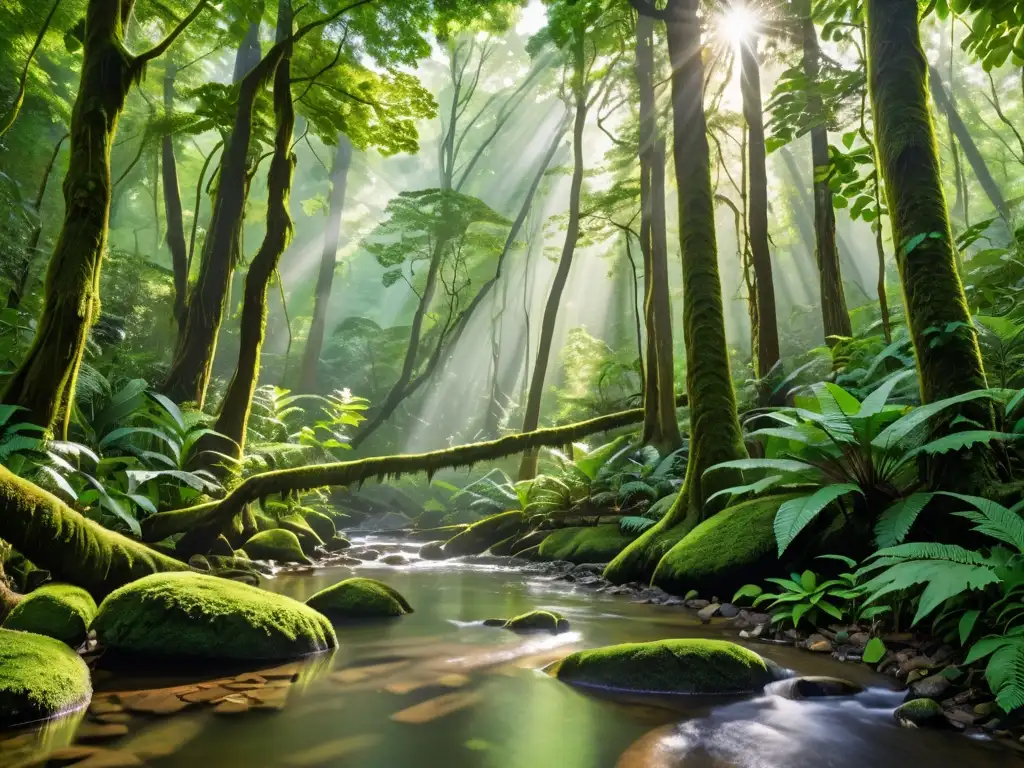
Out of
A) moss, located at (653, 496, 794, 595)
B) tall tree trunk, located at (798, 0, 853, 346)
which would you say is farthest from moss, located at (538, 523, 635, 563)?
tall tree trunk, located at (798, 0, 853, 346)

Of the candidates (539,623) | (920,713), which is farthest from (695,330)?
(920,713)

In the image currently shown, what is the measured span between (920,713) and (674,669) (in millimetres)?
1042

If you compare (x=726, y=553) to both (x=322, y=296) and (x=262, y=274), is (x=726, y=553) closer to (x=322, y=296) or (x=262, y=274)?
(x=262, y=274)

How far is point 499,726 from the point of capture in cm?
261

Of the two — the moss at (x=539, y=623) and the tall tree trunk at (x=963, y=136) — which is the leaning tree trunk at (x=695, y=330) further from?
the tall tree trunk at (x=963, y=136)

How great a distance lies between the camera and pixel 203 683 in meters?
2.97

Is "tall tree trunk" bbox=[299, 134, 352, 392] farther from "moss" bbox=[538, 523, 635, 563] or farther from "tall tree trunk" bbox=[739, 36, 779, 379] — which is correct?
"moss" bbox=[538, 523, 635, 563]

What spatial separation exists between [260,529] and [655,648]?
7236mm

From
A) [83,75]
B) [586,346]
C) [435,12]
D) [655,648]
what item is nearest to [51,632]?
[655,648]

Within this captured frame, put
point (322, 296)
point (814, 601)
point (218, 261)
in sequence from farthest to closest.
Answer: point (322, 296) → point (218, 261) → point (814, 601)

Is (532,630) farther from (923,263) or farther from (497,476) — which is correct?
(497,476)

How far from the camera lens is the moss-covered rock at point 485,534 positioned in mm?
10781

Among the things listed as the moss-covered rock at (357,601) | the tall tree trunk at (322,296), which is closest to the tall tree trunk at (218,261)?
the moss-covered rock at (357,601)

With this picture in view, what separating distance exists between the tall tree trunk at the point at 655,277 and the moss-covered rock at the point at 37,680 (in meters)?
8.56
